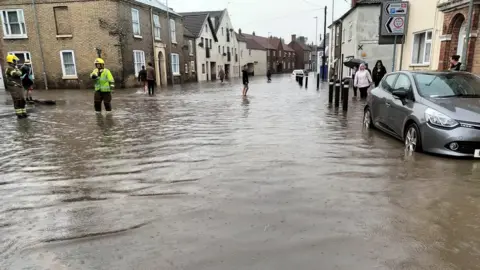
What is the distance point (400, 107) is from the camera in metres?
6.79

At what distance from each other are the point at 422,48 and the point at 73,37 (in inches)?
842

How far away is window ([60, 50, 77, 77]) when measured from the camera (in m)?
25.2

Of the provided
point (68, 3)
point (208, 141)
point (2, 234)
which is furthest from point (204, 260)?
point (68, 3)

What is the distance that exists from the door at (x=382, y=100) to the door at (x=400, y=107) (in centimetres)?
19

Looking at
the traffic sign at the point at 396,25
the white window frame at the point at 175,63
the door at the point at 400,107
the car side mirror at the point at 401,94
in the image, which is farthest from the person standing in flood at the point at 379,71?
the white window frame at the point at 175,63

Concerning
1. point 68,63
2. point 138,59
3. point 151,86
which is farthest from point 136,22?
point 151,86

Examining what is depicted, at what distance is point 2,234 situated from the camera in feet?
11.1

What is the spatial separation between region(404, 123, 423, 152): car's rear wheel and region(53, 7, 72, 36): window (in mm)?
24329

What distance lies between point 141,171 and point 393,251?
3.59 meters

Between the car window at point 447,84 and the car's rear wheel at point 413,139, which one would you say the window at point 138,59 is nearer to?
the car window at point 447,84

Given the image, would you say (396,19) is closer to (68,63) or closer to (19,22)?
(68,63)

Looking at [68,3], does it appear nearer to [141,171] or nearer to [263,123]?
[263,123]

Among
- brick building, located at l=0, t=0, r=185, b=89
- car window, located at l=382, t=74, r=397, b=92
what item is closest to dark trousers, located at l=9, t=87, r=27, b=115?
car window, located at l=382, t=74, r=397, b=92

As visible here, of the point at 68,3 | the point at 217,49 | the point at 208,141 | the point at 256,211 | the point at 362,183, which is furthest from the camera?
the point at 217,49
